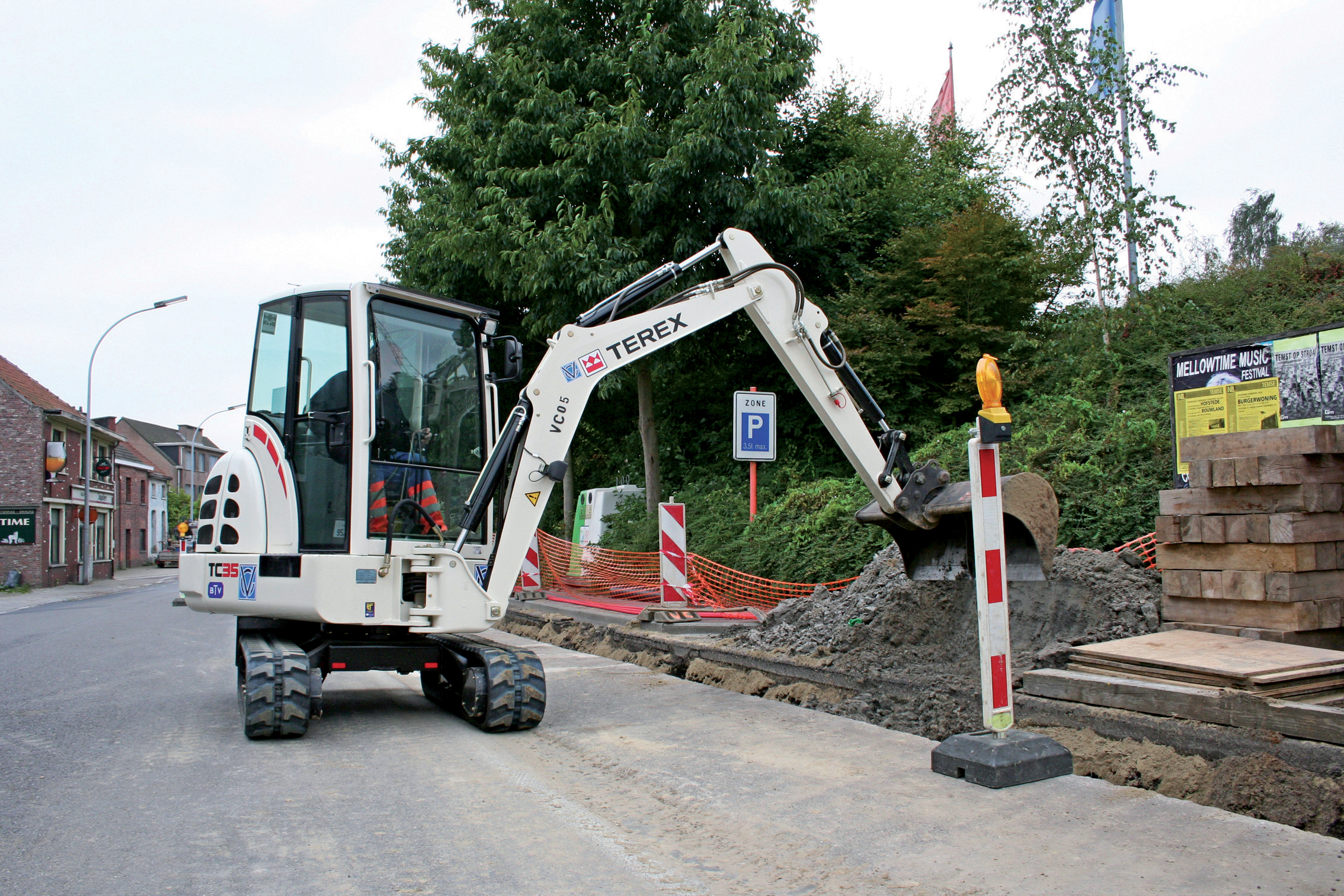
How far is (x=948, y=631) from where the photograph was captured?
296 inches

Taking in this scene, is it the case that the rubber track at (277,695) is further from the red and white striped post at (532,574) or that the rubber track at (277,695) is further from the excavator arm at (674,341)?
the red and white striped post at (532,574)

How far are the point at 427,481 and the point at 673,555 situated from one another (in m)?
4.78

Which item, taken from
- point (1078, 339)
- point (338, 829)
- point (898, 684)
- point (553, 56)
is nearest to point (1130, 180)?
point (1078, 339)

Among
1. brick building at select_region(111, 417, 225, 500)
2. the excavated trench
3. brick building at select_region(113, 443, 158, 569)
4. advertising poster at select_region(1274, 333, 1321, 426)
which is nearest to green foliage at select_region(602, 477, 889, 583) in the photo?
the excavated trench

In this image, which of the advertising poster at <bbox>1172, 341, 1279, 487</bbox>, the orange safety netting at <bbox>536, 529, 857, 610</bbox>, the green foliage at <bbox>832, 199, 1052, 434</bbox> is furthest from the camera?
the green foliage at <bbox>832, 199, 1052, 434</bbox>

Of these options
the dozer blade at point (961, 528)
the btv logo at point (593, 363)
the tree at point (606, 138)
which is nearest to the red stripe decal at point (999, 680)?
the dozer blade at point (961, 528)

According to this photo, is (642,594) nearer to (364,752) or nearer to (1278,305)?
(364,752)

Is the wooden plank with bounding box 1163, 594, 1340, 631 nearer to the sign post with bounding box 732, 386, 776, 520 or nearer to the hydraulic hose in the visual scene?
the hydraulic hose

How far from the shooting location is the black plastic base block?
453 cm

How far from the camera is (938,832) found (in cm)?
396

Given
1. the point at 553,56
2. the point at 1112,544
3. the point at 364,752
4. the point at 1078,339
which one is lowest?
the point at 364,752

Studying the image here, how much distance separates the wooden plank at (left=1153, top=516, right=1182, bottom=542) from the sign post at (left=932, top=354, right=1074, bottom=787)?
2422mm

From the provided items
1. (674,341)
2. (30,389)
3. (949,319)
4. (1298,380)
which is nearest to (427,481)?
(674,341)

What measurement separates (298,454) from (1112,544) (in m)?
8.02
